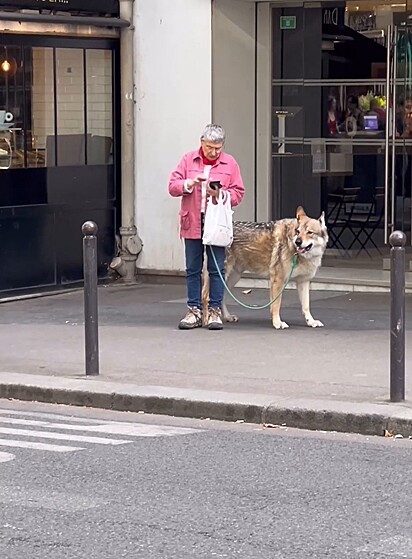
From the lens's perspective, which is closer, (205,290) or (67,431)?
(67,431)

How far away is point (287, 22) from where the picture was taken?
51.2 feet

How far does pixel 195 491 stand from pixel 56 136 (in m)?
8.55

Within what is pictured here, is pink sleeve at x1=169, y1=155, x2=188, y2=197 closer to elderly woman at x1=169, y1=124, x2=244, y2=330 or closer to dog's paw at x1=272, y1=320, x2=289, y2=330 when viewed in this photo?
elderly woman at x1=169, y1=124, x2=244, y2=330

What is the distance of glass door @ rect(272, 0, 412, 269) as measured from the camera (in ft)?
50.0

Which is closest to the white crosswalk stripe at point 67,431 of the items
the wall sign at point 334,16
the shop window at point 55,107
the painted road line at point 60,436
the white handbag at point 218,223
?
the painted road line at point 60,436

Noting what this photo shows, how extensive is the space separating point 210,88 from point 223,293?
143 inches

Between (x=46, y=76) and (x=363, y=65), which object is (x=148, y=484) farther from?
(x=363, y=65)

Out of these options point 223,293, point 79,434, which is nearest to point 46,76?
point 223,293

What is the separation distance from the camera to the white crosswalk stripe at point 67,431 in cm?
819

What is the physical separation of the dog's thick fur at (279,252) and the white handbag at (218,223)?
385 mm

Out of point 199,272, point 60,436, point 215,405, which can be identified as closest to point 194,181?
point 199,272

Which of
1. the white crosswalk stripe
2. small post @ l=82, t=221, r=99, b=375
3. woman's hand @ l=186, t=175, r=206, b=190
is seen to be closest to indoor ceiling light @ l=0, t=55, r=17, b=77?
woman's hand @ l=186, t=175, r=206, b=190

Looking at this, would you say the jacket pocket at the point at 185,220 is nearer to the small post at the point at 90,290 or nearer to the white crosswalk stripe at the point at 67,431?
the small post at the point at 90,290

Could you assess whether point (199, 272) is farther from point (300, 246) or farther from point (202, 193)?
point (300, 246)
